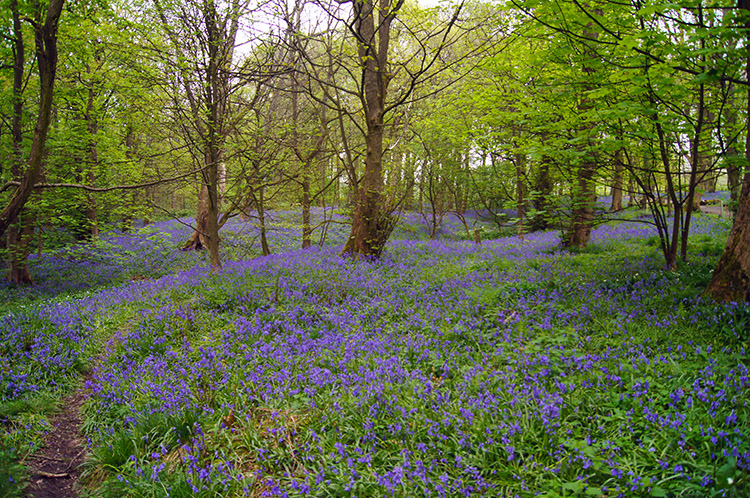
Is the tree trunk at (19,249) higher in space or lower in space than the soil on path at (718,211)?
lower

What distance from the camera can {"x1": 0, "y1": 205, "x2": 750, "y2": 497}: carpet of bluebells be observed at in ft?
9.27

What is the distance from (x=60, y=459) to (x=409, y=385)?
3946 mm

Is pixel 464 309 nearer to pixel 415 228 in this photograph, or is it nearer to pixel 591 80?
pixel 591 80

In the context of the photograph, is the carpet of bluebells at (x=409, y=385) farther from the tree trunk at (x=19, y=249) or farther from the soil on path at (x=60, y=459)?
the tree trunk at (x=19, y=249)

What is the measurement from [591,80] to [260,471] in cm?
630

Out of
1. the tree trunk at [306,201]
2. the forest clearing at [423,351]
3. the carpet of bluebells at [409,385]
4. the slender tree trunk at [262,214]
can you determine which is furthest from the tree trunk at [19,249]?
the tree trunk at [306,201]

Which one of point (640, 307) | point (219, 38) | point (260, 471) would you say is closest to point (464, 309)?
point (640, 307)

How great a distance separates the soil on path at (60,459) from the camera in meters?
3.48

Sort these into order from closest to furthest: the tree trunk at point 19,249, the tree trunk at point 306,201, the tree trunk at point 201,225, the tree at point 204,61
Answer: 1. the tree at point 204,61
2. the tree trunk at point 19,249
3. the tree trunk at point 306,201
4. the tree trunk at point 201,225

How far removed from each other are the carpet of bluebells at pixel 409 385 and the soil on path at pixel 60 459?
0.16 meters

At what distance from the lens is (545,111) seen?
6703 mm

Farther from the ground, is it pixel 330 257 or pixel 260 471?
pixel 330 257

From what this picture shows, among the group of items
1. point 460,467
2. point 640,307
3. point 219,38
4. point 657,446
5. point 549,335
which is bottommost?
point 460,467

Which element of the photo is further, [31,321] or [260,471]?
[31,321]
